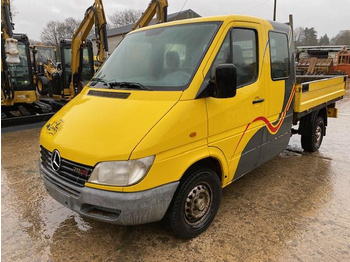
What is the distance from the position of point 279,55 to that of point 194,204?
8.03ft

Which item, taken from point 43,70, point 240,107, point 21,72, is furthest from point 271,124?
point 43,70

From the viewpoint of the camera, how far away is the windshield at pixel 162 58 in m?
2.89

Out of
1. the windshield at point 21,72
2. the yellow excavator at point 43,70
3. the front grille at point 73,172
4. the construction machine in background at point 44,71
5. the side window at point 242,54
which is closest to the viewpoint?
the front grille at point 73,172

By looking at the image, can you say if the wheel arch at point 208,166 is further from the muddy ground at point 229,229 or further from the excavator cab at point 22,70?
the excavator cab at point 22,70

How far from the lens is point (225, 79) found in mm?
2617

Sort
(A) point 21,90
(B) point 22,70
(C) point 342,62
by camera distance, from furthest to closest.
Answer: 1. (C) point 342,62
2. (B) point 22,70
3. (A) point 21,90

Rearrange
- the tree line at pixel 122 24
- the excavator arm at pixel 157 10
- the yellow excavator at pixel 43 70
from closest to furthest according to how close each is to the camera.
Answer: the excavator arm at pixel 157 10 < the yellow excavator at pixel 43 70 < the tree line at pixel 122 24

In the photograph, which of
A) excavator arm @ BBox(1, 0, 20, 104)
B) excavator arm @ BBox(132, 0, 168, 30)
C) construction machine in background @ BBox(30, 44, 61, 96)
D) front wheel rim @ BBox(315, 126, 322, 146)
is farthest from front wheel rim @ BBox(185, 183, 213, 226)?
construction machine in background @ BBox(30, 44, 61, 96)

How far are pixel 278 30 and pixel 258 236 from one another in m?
2.78

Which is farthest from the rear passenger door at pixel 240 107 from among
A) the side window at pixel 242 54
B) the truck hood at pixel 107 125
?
the truck hood at pixel 107 125

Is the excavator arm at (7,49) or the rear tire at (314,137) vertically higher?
the excavator arm at (7,49)

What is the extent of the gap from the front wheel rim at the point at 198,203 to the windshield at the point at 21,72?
29.6ft

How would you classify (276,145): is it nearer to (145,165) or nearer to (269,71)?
(269,71)

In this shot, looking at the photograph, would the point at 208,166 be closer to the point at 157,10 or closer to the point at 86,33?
the point at 157,10
